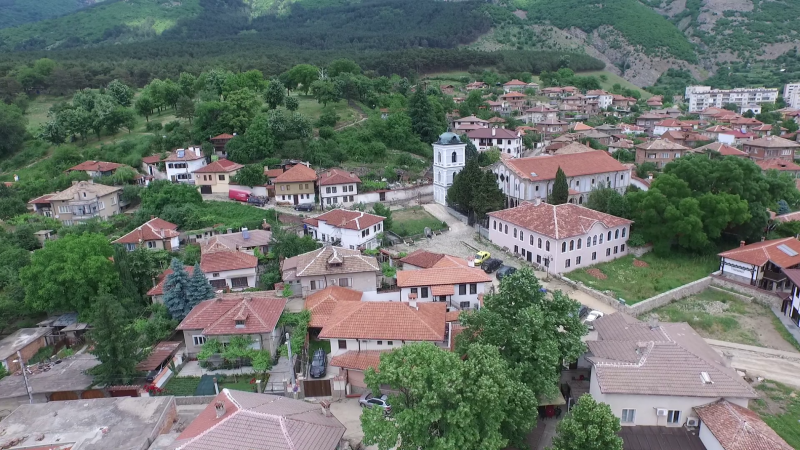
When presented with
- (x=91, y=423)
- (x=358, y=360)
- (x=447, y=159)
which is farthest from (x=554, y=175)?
(x=91, y=423)

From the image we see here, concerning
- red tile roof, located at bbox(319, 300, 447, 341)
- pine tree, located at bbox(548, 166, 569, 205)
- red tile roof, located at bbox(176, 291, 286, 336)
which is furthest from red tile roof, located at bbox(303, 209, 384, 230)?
pine tree, located at bbox(548, 166, 569, 205)

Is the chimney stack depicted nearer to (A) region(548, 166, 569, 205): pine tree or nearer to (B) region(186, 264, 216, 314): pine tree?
(B) region(186, 264, 216, 314): pine tree

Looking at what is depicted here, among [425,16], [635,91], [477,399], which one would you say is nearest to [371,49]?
[425,16]

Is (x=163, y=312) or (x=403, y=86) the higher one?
(x=403, y=86)

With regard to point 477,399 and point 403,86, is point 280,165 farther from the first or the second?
point 477,399

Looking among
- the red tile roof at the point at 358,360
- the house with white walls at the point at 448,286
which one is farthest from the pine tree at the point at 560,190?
the red tile roof at the point at 358,360

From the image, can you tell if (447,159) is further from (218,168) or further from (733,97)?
(733,97)
